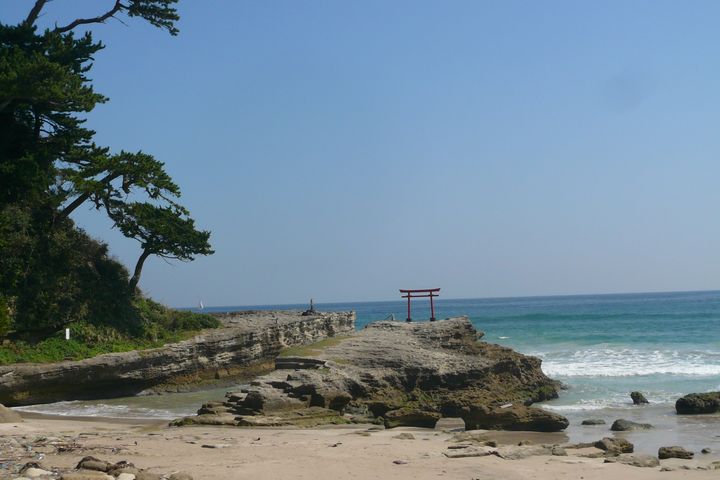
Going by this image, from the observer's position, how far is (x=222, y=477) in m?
9.80

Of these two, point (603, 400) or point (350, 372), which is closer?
point (350, 372)

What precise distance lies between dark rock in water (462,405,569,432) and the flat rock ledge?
0.02 metres

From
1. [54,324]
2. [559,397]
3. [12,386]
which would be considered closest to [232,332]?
[54,324]

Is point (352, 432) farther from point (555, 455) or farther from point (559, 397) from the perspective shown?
point (559, 397)

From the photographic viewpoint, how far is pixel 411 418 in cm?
1700

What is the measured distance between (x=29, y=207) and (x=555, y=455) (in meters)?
19.7

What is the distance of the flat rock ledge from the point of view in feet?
55.5

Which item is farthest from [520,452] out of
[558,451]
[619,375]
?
[619,375]

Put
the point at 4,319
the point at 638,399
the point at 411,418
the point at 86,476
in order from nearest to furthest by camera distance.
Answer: the point at 86,476
the point at 411,418
the point at 4,319
the point at 638,399

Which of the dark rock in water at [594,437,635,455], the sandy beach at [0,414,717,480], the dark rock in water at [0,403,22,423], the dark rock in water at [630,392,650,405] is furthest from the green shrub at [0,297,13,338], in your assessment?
the dark rock in water at [630,392,650,405]

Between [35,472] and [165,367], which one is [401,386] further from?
[35,472]

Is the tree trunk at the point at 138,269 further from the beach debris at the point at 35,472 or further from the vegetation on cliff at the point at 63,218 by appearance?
the beach debris at the point at 35,472

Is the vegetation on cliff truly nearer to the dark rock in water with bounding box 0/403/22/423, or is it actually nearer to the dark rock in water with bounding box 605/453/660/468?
the dark rock in water with bounding box 0/403/22/423

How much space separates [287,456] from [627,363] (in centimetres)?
2461
